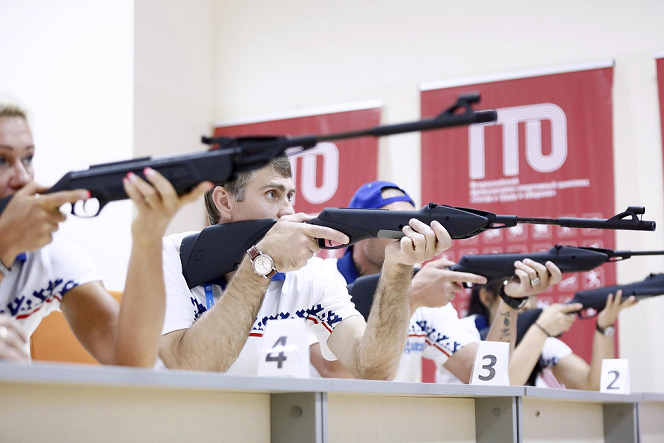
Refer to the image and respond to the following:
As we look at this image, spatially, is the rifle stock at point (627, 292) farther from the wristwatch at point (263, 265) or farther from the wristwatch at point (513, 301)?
the wristwatch at point (263, 265)

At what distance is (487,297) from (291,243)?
1968 mm

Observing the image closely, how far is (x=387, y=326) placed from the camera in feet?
6.61

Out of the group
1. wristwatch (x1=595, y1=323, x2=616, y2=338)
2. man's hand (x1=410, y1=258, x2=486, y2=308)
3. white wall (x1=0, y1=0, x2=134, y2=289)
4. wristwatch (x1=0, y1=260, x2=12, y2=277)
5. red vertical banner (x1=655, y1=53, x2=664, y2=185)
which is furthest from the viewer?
white wall (x1=0, y1=0, x2=134, y2=289)

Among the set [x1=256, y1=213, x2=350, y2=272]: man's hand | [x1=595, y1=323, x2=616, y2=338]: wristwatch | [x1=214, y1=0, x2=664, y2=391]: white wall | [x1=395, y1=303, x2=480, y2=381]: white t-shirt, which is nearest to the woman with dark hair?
[x1=595, y1=323, x2=616, y2=338]: wristwatch

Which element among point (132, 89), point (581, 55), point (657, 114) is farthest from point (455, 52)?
point (132, 89)

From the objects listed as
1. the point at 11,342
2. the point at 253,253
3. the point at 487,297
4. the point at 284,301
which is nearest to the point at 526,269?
the point at 487,297

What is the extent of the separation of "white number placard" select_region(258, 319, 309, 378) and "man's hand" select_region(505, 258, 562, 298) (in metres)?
1.69

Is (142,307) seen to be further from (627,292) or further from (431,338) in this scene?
(627,292)

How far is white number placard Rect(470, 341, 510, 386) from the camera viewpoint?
1.95 meters

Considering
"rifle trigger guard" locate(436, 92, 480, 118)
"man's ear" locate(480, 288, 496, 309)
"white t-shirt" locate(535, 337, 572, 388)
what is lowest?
"white t-shirt" locate(535, 337, 572, 388)

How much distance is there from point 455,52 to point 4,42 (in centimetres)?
289

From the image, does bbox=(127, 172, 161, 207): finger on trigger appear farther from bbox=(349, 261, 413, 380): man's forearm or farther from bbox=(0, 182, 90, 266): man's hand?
bbox=(349, 261, 413, 380): man's forearm

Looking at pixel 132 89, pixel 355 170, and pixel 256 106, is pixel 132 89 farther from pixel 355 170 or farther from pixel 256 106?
pixel 355 170

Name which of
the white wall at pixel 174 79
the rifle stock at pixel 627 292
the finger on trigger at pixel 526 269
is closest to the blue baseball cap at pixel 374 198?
the finger on trigger at pixel 526 269
